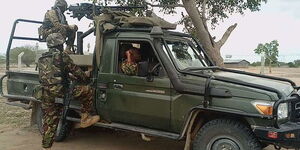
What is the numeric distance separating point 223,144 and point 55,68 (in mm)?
2795

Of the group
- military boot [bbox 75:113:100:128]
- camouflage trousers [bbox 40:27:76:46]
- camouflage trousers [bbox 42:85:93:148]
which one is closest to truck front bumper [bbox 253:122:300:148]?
military boot [bbox 75:113:100:128]

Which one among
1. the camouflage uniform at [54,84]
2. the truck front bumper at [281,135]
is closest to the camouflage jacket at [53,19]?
the camouflage uniform at [54,84]

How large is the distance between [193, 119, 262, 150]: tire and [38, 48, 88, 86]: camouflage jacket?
7.16 feet

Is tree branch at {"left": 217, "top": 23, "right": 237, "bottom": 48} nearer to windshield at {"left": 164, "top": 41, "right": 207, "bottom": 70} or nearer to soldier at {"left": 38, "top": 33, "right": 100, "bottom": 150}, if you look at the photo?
windshield at {"left": 164, "top": 41, "right": 207, "bottom": 70}

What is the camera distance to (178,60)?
5820mm

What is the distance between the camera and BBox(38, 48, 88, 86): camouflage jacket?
615 centimetres

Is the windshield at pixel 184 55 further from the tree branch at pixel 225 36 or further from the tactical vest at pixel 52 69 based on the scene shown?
the tree branch at pixel 225 36

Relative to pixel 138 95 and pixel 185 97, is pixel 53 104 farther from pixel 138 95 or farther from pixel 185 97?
pixel 185 97

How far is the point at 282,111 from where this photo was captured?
16.0 feet

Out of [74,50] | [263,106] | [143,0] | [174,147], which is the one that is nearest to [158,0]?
[143,0]

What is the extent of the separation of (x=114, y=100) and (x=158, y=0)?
4711 millimetres

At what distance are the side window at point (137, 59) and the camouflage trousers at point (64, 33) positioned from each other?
1.38 m

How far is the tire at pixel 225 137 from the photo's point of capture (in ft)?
16.1

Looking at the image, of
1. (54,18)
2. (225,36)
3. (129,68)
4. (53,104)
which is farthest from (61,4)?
(225,36)
